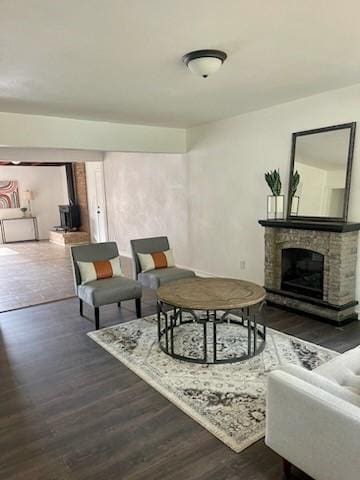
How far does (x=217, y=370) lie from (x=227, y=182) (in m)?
3.12

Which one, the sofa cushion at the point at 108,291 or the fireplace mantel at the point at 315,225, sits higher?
the fireplace mantel at the point at 315,225

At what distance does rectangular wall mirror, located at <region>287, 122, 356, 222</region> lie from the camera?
3.80 meters

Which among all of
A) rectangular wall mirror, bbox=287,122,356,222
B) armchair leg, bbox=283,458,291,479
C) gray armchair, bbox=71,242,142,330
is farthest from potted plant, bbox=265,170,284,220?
armchair leg, bbox=283,458,291,479

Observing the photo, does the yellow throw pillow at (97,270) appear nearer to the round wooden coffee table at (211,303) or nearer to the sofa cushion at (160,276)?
the sofa cushion at (160,276)

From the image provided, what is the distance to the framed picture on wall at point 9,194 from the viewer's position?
10.6 m

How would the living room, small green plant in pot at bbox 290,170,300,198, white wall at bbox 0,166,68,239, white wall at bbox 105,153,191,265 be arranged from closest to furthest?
the living room
small green plant in pot at bbox 290,170,300,198
white wall at bbox 105,153,191,265
white wall at bbox 0,166,68,239

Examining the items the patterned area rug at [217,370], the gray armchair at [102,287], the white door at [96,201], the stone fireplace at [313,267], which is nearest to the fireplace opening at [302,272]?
the stone fireplace at [313,267]

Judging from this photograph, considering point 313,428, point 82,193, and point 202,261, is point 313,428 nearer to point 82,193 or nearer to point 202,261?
point 202,261

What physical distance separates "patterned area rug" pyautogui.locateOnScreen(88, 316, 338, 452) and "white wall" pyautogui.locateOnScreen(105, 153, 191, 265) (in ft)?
9.31

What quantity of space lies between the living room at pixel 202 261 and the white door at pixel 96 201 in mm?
3251

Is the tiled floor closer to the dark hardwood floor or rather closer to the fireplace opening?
the dark hardwood floor

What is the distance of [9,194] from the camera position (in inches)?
422

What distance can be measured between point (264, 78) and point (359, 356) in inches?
97.8

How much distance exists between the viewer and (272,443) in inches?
69.8
